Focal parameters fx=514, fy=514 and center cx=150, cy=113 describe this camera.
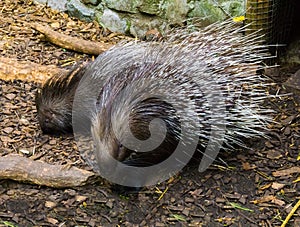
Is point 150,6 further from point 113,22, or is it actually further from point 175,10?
point 113,22

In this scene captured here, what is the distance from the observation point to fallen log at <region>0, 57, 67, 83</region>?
3.63 meters

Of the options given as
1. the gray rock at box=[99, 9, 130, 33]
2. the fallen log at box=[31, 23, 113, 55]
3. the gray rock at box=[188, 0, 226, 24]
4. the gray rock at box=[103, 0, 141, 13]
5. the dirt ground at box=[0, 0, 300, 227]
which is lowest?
the dirt ground at box=[0, 0, 300, 227]

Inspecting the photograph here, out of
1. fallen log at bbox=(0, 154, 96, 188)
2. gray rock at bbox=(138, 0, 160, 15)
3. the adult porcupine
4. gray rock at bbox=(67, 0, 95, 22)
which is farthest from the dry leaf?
gray rock at bbox=(67, 0, 95, 22)

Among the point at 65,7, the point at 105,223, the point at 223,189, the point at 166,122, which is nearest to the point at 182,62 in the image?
the point at 166,122

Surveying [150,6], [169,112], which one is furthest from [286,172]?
[150,6]

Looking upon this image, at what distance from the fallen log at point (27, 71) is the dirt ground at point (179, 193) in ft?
1.49

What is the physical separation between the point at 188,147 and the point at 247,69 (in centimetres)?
59

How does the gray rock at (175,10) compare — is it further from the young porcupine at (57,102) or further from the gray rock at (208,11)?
the young porcupine at (57,102)

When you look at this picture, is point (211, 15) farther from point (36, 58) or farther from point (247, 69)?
point (36, 58)

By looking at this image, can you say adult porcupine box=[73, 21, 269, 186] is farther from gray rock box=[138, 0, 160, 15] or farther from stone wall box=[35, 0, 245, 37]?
gray rock box=[138, 0, 160, 15]

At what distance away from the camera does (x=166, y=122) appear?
8.95 feet

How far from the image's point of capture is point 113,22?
4.25 m

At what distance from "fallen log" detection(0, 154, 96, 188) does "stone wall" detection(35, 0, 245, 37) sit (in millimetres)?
1697

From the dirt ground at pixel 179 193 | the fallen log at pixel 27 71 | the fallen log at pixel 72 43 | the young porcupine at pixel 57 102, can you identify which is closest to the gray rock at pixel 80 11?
the fallen log at pixel 72 43
